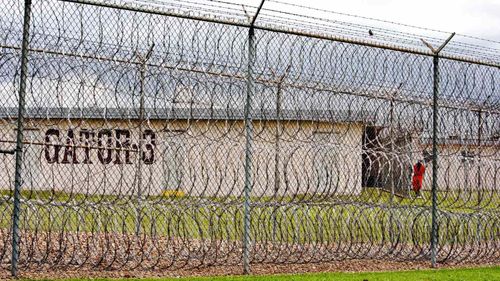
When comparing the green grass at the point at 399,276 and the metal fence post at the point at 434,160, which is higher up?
the metal fence post at the point at 434,160

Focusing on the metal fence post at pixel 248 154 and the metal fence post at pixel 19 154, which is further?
the metal fence post at pixel 248 154

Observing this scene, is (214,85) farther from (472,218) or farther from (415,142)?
(415,142)

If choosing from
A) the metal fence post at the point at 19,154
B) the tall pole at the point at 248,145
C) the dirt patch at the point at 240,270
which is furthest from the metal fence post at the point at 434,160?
the metal fence post at the point at 19,154

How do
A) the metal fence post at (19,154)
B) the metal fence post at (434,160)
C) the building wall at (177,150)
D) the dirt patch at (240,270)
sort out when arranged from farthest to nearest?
the metal fence post at (434,160) → the building wall at (177,150) → the dirt patch at (240,270) → the metal fence post at (19,154)

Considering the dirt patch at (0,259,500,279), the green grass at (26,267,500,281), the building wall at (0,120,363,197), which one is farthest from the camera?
the building wall at (0,120,363,197)

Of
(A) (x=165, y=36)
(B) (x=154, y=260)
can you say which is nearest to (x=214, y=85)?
(A) (x=165, y=36)

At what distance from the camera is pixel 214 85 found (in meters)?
9.16

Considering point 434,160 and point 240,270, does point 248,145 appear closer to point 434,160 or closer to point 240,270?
point 240,270

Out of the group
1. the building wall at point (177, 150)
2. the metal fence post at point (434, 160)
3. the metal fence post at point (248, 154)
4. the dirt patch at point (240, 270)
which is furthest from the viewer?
the metal fence post at point (434, 160)

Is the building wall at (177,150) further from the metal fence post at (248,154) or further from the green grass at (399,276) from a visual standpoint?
the green grass at (399,276)

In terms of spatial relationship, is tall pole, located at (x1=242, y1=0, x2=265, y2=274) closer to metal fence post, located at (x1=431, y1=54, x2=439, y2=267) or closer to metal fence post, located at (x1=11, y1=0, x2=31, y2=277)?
metal fence post, located at (x1=11, y1=0, x2=31, y2=277)

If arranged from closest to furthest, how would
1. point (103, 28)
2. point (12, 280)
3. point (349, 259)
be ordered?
point (12, 280), point (103, 28), point (349, 259)

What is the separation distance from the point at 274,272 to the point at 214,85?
2.25m

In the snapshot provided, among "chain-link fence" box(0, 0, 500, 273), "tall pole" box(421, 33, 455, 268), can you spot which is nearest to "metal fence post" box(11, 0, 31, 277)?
"chain-link fence" box(0, 0, 500, 273)
